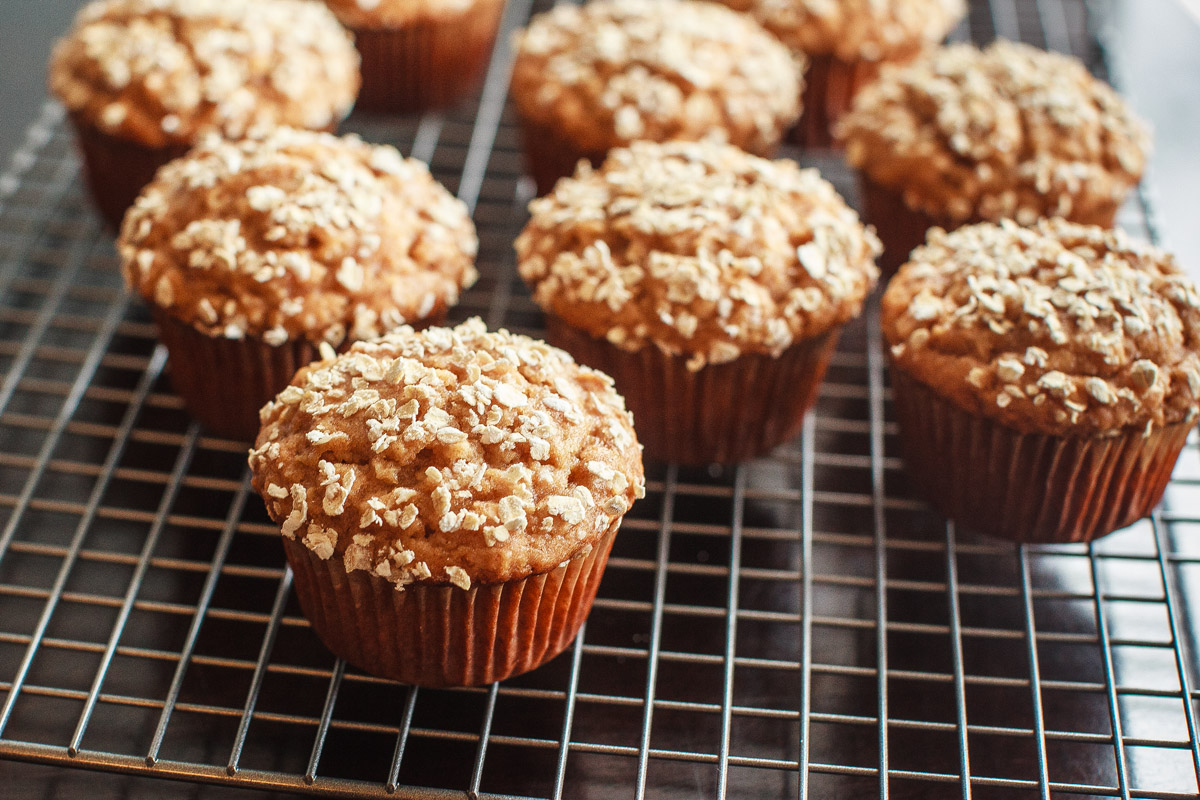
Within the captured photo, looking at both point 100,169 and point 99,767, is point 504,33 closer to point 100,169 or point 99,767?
point 100,169

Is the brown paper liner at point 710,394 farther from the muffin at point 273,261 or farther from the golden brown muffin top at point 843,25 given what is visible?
the golden brown muffin top at point 843,25

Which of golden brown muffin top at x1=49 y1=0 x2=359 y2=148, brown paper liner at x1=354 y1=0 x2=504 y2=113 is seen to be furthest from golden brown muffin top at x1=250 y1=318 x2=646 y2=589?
brown paper liner at x1=354 y1=0 x2=504 y2=113

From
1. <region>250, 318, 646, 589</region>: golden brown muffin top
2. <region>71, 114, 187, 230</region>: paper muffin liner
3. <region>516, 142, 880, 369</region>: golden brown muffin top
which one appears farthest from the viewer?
<region>71, 114, 187, 230</region>: paper muffin liner

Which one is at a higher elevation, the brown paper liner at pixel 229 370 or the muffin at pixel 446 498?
the muffin at pixel 446 498

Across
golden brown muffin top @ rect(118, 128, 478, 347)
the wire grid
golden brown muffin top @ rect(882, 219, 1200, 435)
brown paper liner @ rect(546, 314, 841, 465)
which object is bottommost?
the wire grid

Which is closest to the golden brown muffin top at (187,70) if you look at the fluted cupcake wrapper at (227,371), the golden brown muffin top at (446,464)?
the fluted cupcake wrapper at (227,371)

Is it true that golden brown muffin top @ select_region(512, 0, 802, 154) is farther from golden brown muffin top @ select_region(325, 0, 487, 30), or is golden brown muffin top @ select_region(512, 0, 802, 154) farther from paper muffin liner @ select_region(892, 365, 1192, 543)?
paper muffin liner @ select_region(892, 365, 1192, 543)

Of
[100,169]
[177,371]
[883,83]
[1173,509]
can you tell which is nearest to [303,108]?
[100,169]
